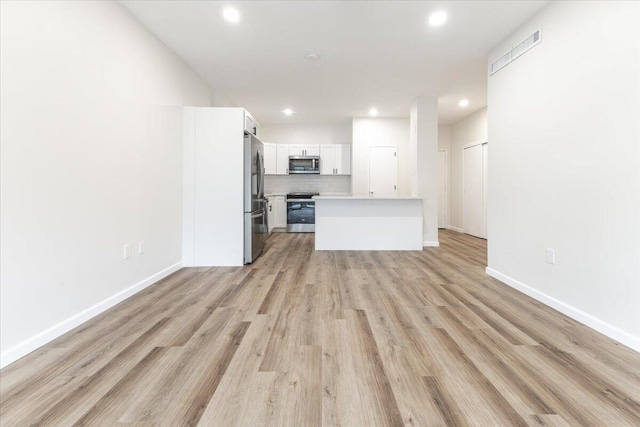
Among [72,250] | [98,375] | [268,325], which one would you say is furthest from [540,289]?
[72,250]

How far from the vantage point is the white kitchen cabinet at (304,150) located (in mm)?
7031

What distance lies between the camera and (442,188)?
734cm

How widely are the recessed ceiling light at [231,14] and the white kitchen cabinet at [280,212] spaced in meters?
4.62

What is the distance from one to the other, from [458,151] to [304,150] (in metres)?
3.76

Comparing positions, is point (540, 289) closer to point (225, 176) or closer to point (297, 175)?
point (225, 176)

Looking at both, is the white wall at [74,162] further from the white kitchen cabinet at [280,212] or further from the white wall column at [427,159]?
the white kitchen cabinet at [280,212]

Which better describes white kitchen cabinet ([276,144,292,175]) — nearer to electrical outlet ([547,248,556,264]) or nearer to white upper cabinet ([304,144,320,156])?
white upper cabinet ([304,144,320,156])

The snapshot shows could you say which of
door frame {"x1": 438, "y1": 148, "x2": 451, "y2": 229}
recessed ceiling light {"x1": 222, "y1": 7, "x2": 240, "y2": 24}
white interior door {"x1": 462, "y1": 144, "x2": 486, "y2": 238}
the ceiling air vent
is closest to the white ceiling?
recessed ceiling light {"x1": 222, "y1": 7, "x2": 240, "y2": 24}

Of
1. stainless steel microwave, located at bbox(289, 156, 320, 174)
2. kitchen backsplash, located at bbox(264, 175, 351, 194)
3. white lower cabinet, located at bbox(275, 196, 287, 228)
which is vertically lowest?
white lower cabinet, located at bbox(275, 196, 287, 228)

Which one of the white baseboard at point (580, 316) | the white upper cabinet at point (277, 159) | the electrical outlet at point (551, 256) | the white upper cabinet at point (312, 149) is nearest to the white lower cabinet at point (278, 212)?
the white upper cabinet at point (277, 159)

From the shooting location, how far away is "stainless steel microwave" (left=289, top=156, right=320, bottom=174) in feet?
22.9

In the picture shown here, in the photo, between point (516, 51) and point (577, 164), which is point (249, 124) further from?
point (577, 164)

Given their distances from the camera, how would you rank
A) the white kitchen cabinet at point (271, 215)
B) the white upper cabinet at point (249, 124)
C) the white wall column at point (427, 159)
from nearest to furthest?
the white upper cabinet at point (249, 124) → the white wall column at point (427, 159) → the white kitchen cabinet at point (271, 215)

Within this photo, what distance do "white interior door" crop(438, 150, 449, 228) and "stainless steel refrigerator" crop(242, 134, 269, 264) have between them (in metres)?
5.06
